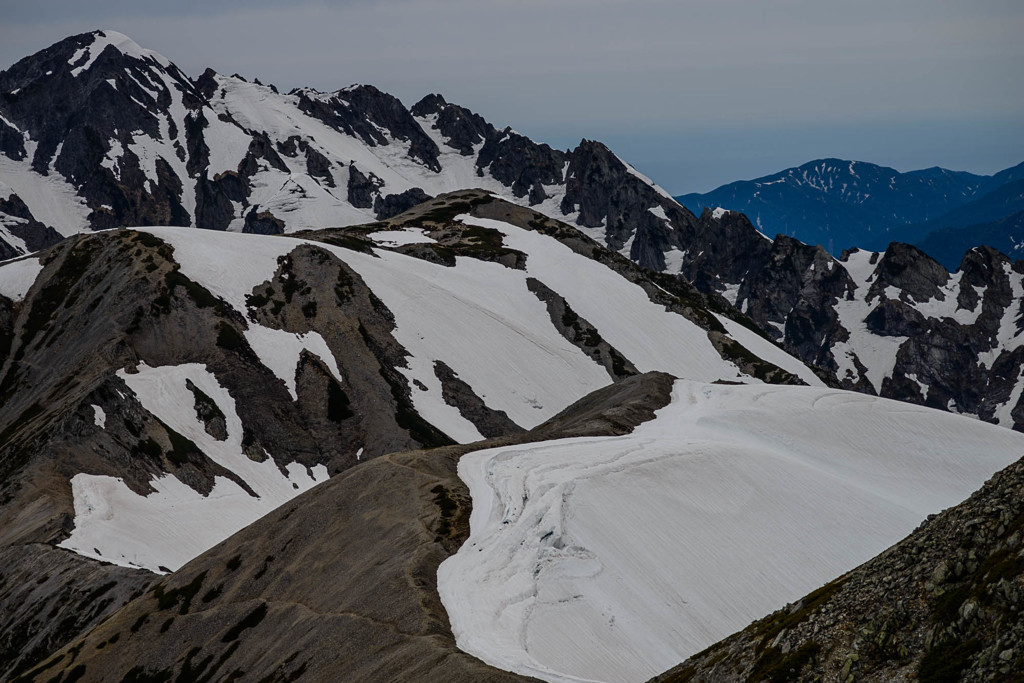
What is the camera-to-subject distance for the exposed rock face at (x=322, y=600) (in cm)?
4938

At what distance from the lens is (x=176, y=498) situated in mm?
104625

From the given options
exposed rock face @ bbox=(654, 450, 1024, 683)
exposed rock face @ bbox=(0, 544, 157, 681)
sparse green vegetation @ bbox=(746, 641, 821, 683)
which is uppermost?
exposed rock face @ bbox=(654, 450, 1024, 683)

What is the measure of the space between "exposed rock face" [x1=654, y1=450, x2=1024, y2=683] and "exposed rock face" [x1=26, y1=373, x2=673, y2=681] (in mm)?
12891

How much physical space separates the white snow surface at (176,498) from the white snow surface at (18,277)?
38.1 metres

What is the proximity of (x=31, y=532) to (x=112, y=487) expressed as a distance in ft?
40.4

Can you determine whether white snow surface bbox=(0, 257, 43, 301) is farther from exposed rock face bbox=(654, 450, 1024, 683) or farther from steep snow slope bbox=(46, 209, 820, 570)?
exposed rock face bbox=(654, 450, 1024, 683)

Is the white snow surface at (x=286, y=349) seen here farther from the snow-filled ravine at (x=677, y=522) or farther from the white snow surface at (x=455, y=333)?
the snow-filled ravine at (x=677, y=522)

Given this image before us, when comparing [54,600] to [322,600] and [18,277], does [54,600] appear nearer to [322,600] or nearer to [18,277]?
[322,600]

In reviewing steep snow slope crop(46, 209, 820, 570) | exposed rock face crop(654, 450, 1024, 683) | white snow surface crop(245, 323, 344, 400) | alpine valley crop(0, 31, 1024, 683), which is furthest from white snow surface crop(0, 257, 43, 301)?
exposed rock face crop(654, 450, 1024, 683)

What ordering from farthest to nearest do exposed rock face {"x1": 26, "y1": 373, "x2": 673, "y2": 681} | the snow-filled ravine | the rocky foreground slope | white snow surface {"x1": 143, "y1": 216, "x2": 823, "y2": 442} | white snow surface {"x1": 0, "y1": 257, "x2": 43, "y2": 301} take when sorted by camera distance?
white snow surface {"x1": 0, "y1": 257, "x2": 43, "y2": 301}, white snow surface {"x1": 143, "y1": 216, "x2": 823, "y2": 442}, the rocky foreground slope, the snow-filled ravine, exposed rock face {"x1": 26, "y1": 373, "x2": 673, "y2": 681}

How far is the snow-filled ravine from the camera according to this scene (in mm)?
52938

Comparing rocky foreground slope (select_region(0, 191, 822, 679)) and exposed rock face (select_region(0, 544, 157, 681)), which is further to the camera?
rocky foreground slope (select_region(0, 191, 822, 679))

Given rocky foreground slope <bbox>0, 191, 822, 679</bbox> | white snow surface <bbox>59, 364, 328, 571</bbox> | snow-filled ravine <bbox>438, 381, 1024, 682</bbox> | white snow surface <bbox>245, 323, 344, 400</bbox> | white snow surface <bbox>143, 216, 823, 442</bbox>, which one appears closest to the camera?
snow-filled ravine <bbox>438, 381, 1024, 682</bbox>


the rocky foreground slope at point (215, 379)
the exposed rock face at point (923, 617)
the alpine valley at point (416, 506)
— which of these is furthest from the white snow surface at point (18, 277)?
the exposed rock face at point (923, 617)
